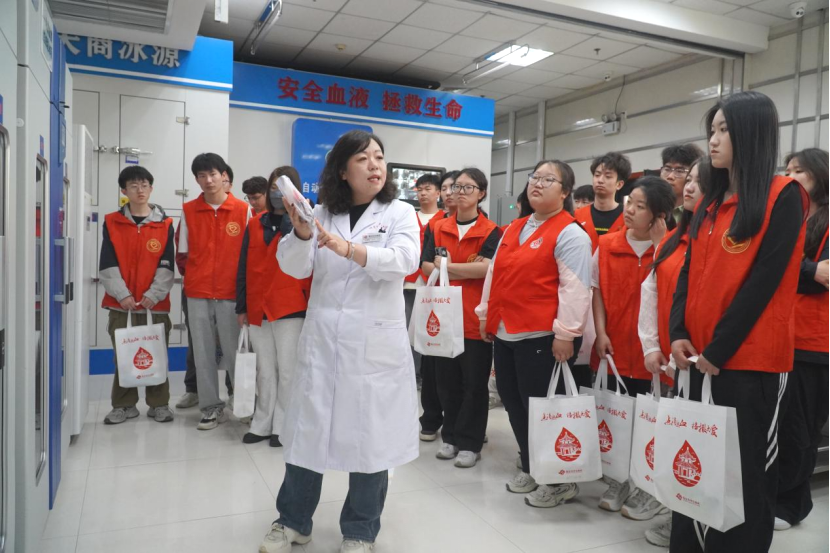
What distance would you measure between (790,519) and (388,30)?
228 inches

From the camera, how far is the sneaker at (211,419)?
3715 mm

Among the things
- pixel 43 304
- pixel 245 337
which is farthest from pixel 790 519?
pixel 43 304

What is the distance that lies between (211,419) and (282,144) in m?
3.92

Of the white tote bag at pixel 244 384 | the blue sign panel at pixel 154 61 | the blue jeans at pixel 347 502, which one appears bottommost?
the blue jeans at pixel 347 502

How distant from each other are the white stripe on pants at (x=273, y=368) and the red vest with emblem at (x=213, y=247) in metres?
0.46

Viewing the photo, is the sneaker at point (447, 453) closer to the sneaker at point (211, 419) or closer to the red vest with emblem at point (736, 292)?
the sneaker at point (211, 419)

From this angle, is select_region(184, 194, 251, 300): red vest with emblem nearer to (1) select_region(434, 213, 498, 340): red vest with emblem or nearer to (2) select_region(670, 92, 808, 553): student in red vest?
(1) select_region(434, 213, 498, 340): red vest with emblem

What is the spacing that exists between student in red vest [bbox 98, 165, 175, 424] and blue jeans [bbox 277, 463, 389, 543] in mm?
2017

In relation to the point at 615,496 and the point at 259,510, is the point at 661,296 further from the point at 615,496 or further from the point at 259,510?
the point at 259,510

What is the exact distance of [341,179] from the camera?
2.17 meters

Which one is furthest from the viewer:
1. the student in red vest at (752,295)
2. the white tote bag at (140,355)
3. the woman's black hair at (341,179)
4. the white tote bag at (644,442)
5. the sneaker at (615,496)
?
the white tote bag at (140,355)

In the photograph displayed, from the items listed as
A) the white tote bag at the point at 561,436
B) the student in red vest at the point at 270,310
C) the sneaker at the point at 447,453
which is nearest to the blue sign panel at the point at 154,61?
the student in red vest at the point at 270,310

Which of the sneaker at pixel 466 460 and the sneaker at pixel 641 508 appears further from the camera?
the sneaker at pixel 466 460

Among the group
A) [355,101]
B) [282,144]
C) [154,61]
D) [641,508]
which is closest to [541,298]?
[641,508]
